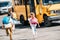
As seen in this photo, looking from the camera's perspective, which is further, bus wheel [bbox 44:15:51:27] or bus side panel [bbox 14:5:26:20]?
bus side panel [bbox 14:5:26:20]

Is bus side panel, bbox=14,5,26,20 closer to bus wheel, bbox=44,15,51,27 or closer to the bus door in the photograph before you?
the bus door

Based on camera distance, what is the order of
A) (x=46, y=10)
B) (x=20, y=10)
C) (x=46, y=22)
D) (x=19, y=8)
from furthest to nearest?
(x=19, y=8), (x=20, y=10), (x=46, y=22), (x=46, y=10)

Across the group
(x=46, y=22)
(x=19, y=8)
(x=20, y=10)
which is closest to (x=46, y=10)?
(x=46, y=22)

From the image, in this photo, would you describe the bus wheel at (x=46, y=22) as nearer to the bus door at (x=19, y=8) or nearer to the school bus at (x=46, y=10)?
the school bus at (x=46, y=10)

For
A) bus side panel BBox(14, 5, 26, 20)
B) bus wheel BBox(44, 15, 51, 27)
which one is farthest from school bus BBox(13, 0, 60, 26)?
bus side panel BBox(14, 5, 26, 20)

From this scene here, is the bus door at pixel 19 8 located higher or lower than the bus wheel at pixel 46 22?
higher

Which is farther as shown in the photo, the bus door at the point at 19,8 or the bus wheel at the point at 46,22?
the bus door at the point at 19,8

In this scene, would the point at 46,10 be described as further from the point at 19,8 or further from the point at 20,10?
the point at 19,8

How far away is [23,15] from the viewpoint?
71.6ft

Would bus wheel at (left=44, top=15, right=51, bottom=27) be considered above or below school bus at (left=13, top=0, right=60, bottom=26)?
below

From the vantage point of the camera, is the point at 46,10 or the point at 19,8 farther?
the point at 19,8

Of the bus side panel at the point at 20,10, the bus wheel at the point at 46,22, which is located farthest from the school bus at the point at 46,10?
the bus side panel at the point at 20,10

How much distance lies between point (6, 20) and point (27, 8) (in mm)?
7040

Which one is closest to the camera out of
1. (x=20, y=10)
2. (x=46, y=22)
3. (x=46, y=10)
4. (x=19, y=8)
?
(x=46, y=10)
